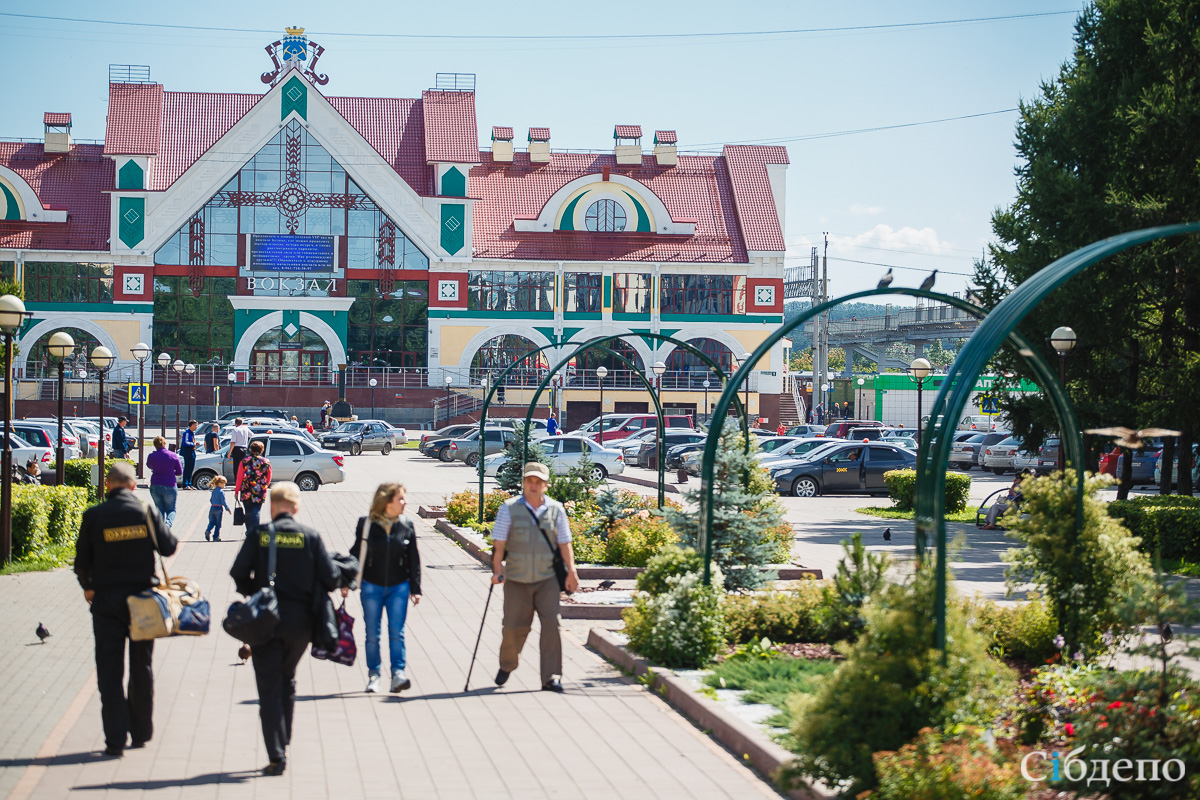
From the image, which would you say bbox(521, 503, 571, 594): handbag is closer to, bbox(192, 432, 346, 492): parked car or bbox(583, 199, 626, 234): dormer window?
Result: bbox(192, 432, 346, 492): parked car

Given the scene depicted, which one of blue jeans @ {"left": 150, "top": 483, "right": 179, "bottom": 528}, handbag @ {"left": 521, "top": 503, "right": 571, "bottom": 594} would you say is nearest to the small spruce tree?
handbag @ {"left": 521, "top": 503, "right": 571, "bottom": 594}

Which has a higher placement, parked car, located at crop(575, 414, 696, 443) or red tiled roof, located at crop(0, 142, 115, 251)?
red tiled roof, located at crop(0, 142, 115, 251)

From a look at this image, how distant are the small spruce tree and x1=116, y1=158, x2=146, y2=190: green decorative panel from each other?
57.0 metres

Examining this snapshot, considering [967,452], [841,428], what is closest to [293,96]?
[841,428]

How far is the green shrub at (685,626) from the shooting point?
962 centimetres

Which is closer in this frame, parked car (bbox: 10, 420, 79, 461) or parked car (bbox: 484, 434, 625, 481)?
parked car (bbox: 10, 420, 79, 461)

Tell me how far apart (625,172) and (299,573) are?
6339 centimetres

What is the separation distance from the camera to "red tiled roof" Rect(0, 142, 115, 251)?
6262 cm

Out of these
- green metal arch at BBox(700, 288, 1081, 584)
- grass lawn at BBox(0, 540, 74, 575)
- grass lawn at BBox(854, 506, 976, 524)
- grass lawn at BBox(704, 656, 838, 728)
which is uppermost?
green metal arch at BBox(700, 288, 1081, 584)

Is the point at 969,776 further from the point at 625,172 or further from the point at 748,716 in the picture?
the point at 625,172

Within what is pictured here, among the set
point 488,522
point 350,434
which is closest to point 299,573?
point 488,522

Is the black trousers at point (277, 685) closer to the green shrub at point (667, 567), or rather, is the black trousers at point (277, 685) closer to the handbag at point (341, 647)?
the handbag at point (341, 647)

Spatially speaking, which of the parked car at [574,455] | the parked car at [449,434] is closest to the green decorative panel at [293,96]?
the parked car at [449,434]

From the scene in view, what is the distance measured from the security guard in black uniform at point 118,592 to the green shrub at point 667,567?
14.1ft
